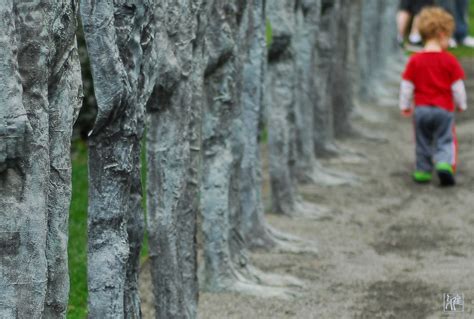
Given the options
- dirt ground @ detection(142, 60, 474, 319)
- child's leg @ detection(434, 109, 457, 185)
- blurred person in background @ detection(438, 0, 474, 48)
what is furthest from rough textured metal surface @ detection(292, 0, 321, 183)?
blurred person in background @ detection(438, 0, 474, 48)

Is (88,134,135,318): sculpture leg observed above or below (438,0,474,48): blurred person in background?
below

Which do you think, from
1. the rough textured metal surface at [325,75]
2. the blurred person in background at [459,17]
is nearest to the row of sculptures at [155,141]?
the rough textured metal surface at [325,75]

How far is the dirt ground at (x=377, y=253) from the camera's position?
7.35 meters

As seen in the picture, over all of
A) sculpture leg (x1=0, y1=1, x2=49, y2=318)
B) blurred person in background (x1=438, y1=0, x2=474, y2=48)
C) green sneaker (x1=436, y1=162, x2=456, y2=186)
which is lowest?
sculpture leg (x1=0, y1=1, x2=49, y2=318)

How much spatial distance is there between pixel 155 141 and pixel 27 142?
186 cm

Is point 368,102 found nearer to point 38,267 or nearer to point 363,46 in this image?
point 363,46

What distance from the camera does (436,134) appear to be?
1084cm

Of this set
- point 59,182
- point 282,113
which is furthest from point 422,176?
point 59,182

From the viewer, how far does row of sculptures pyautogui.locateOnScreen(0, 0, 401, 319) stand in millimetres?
4547

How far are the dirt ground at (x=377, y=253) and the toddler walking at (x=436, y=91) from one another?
31cm

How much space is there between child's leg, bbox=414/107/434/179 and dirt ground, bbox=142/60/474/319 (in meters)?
0.18

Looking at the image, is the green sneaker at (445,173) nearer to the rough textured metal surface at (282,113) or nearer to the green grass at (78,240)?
the rough textured metal surface at (282,113)

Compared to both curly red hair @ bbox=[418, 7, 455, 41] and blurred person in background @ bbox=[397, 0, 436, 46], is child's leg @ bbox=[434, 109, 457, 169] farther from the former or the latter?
blurred person in background @ bbox=[397, 0, 436, 46]

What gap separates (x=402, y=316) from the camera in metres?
7.14
